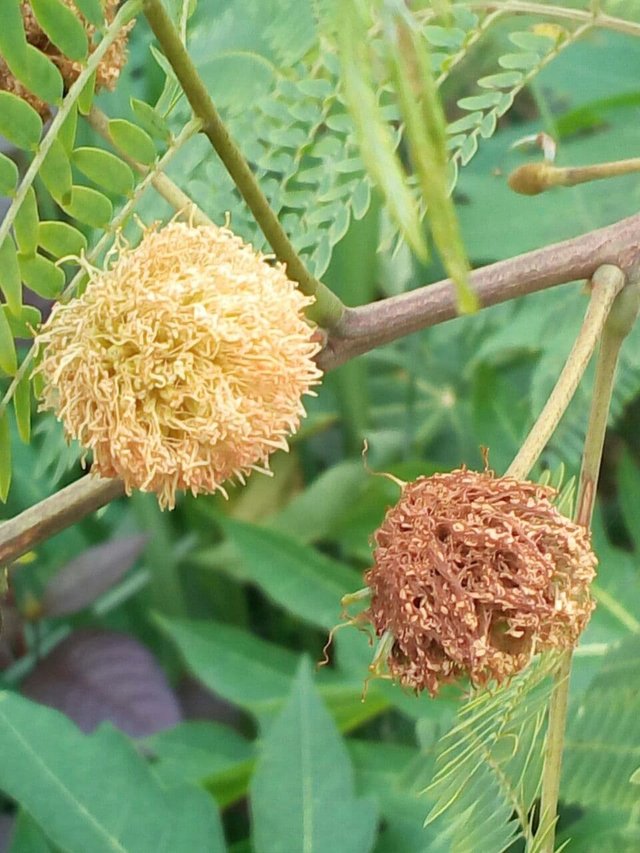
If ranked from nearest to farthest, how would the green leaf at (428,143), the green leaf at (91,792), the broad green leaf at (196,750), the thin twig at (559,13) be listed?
the green leaf at (428,143) < the thin twig at (559,13) < the green leaf at (91,792) < the broad green leaf at (196,750)

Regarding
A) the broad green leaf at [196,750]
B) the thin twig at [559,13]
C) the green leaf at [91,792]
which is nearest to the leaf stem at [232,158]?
the thin twig at [559,13]

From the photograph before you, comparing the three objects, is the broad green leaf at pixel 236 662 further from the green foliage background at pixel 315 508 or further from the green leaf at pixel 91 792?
the green leaf at pixel 91 792

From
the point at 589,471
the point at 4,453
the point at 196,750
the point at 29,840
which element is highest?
the point at 4,453

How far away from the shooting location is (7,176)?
0.26 meters

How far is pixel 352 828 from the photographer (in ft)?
1.65

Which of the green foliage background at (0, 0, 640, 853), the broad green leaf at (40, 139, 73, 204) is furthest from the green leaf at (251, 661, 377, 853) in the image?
→ the broad green leaf at (40, 139, 73, 204)

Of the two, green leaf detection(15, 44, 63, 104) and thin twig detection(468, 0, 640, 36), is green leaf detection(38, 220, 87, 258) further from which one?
thin twig detection(468, 0, 640, 36)

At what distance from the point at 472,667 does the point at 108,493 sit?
12 centimetres

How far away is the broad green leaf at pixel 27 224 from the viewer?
262mm

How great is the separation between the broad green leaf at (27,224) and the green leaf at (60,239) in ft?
0.06

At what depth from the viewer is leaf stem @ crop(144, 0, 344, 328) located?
0.24 m

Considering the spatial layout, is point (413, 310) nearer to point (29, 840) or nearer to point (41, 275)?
point (41, 275)

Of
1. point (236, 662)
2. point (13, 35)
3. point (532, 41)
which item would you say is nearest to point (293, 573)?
point (236, 662)

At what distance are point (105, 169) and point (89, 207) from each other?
1cm
